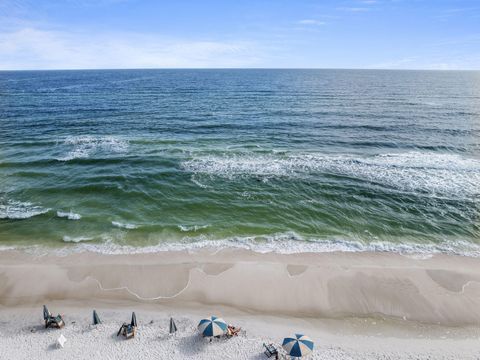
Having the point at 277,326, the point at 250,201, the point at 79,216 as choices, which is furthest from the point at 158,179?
the point at 277,326

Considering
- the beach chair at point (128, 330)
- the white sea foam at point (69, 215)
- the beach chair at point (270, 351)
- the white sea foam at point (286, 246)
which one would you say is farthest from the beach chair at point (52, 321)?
the white sea foam at point (69, 215)

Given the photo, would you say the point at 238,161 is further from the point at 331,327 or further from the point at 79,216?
the point at 331,327

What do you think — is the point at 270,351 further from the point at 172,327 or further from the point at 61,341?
the point at 61,341

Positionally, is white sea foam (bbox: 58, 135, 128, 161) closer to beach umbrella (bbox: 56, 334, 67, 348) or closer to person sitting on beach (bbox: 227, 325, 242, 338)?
beach umbrella (bbox: 56, 334, 67, 348)

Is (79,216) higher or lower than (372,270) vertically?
higher

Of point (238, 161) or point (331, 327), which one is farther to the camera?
point (238, 161)

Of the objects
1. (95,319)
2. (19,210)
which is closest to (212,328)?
(95,319)

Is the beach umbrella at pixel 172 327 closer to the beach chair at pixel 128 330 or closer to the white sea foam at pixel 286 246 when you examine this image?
the beach chair at pixel 128 330

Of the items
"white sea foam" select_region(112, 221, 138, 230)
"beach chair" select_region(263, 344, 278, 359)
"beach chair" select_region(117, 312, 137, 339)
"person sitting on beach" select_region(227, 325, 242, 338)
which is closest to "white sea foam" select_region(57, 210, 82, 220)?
"white sea foam" select_region(112, 221, 138, 230)
